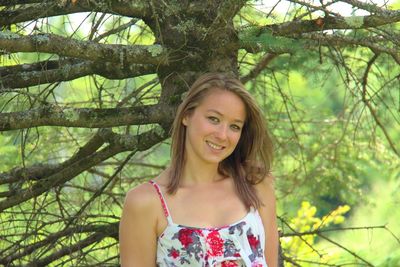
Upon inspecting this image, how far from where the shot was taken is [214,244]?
3.07 m

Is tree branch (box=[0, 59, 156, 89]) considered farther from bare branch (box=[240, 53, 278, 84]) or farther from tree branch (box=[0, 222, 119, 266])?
bare branch (box=[240, 53, 278, 84])

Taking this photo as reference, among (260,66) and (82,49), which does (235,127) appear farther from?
(260,66)

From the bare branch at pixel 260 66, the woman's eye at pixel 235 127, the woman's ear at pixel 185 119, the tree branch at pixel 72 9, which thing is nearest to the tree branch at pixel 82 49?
the tree branch at pixel 72 9

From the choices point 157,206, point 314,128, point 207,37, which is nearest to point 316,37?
point 207,37

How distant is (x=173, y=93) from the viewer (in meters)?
3.60

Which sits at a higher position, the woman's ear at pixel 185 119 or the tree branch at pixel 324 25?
the tree branch at pixel 324 25

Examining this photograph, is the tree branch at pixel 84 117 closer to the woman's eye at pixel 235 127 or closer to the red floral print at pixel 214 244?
the woman's eye at pixel 235 127

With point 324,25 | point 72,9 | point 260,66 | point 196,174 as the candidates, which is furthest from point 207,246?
point 260,66

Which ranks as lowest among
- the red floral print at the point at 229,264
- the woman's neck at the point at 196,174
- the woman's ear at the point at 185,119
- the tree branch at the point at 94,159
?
the red floral print at the point at 229,264

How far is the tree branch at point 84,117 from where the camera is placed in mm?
3359

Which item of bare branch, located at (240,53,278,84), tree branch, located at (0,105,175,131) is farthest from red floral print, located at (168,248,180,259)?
bare branch, located at (240,53,278,84)

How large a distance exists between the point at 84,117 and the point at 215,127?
0.50 m

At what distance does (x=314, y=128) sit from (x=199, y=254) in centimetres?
360

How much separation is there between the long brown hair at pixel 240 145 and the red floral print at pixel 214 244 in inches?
7.2
